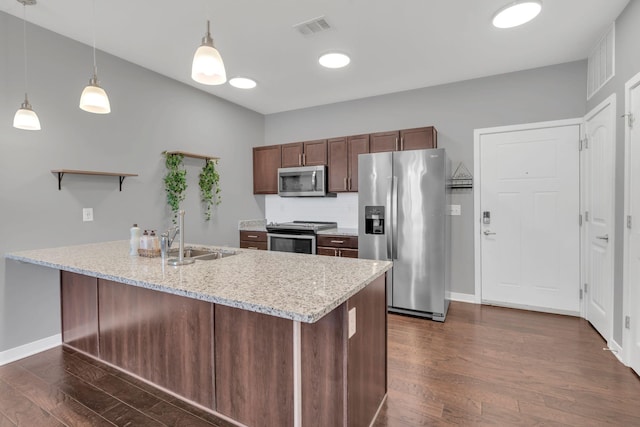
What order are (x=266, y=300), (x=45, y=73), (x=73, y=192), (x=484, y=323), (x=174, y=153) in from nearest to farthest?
(x=266, y=300)
(x=45, y=73)
(x=73, y=192)
(x=484, y=323)
(x=174, y=153)

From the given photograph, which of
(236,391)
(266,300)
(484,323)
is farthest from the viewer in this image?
(484,323)

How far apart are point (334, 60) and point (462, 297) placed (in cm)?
310

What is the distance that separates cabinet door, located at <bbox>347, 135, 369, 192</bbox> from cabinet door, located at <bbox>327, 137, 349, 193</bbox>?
2.8 inches

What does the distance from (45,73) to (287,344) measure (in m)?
3.02

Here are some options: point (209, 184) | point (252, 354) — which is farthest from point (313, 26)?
point (252, 354)

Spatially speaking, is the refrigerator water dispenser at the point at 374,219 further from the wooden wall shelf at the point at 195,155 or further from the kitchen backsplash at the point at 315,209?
the wooden wall shelf at the point at 195,155

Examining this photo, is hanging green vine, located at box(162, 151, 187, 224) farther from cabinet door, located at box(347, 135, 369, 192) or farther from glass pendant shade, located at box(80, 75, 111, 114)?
cabinet door, located at box(347, 135, 369, 192)

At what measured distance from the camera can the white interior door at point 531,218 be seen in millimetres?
3328

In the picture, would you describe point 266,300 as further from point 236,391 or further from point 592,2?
point 592,2

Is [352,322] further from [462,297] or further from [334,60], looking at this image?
[462,297]

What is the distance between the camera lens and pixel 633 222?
2227 mm

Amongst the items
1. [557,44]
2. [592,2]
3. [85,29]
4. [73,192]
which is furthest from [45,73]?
[557,44]

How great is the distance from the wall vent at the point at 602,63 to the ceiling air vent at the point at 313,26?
2.34 metres

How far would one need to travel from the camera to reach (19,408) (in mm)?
1904
